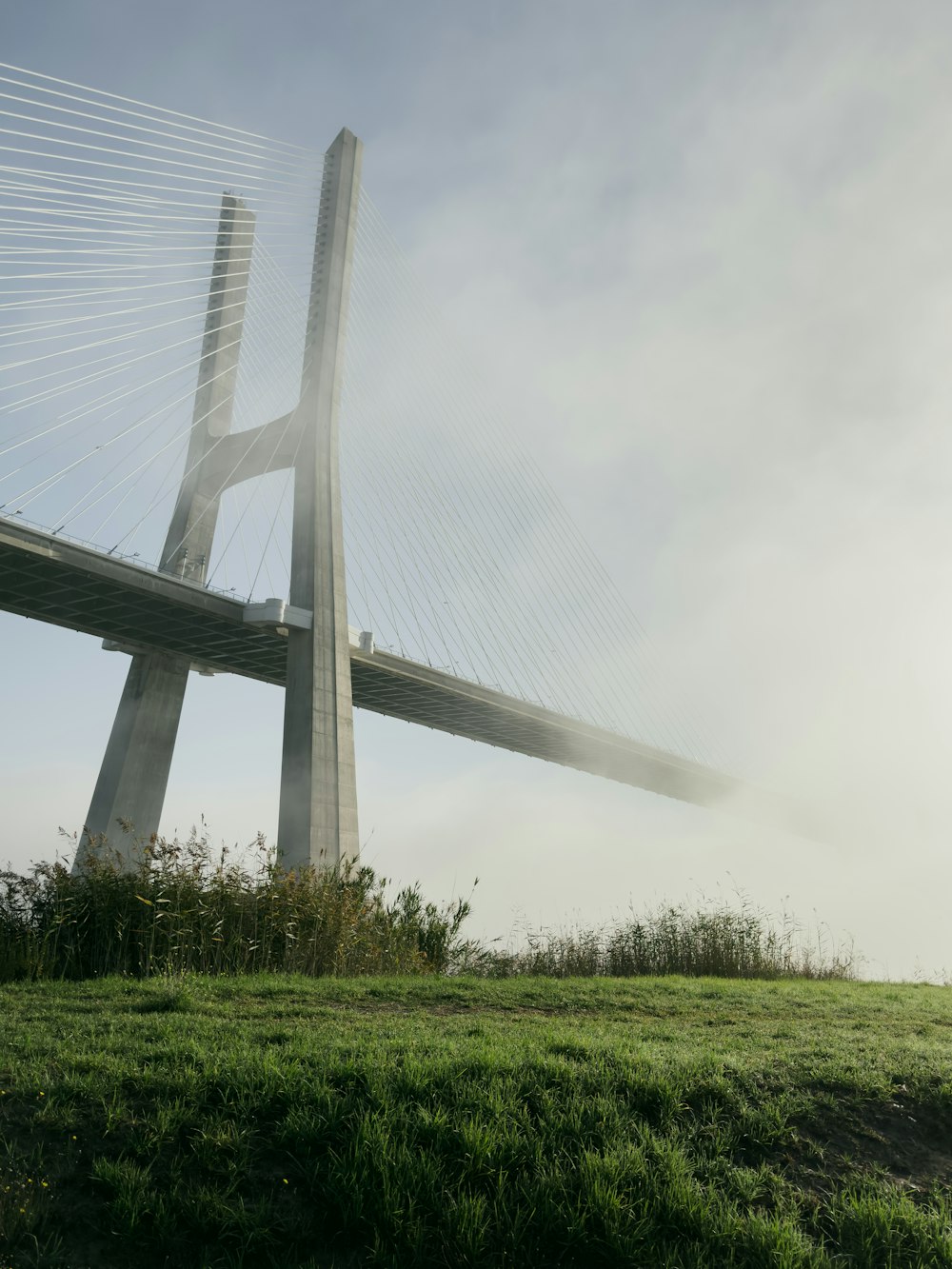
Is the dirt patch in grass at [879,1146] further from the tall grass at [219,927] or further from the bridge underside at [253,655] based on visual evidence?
the bridge underside at [253,655]

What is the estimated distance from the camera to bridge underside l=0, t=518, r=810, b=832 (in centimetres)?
1806

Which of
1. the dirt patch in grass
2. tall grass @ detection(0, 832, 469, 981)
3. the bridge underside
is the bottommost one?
the dirt patch in grass

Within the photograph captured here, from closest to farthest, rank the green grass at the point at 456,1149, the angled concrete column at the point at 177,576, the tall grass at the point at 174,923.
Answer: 1. the green grass at the point at 456,1149
2. the tall grass at the point at 174,923
3. the angled concrete column at the point at 177,576

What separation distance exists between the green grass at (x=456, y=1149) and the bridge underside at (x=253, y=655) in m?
14.2

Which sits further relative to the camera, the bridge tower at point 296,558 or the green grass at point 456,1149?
the bridge tower at point 296,558

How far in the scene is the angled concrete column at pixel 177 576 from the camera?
21.6m

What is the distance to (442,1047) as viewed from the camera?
4594 millimetres

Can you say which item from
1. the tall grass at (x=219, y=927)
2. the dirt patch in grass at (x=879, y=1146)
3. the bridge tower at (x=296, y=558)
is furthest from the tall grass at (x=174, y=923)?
the bridge tower at (x=296, y=558)

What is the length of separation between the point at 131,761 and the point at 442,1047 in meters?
18.8

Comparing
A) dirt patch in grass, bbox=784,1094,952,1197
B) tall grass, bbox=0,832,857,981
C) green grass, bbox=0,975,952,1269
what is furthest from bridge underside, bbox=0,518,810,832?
dirt patch in grass, bbox=784,1094,952,1197

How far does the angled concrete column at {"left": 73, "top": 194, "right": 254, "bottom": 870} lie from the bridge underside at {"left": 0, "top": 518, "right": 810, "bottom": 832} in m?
1.12

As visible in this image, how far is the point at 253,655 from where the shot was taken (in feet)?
76.7

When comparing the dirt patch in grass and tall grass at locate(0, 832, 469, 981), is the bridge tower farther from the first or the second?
the dirt patch in grass

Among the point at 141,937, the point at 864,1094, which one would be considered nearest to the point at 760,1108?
the point at 864,1094
